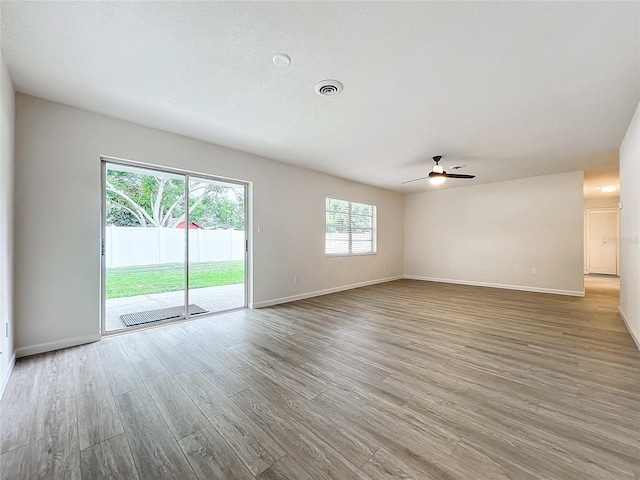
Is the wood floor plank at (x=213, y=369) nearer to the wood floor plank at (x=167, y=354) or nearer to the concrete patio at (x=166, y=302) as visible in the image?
the wood floor plank at (x=167, y=354)

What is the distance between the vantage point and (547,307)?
455cm

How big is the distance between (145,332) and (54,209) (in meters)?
1.72

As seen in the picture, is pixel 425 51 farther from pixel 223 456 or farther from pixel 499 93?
pixel 223 456

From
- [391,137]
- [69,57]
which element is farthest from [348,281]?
[69,57]

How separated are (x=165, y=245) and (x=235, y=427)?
291cm

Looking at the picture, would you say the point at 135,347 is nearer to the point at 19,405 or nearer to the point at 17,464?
the point at 19,405

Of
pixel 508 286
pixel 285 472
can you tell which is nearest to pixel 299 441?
pixel 285 472

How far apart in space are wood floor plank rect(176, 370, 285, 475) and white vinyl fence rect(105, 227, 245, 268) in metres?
2.05

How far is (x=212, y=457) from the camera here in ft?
4.65

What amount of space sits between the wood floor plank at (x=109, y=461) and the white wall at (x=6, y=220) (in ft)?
4.16

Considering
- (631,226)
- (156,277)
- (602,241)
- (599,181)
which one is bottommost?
(156,277)

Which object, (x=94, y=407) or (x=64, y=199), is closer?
(x=94, y=407)

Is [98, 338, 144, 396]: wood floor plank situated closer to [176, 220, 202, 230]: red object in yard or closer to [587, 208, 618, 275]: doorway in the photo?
[176, 220, 202, 230]: red object in yard

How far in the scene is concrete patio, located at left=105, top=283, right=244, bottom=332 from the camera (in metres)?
4.07
